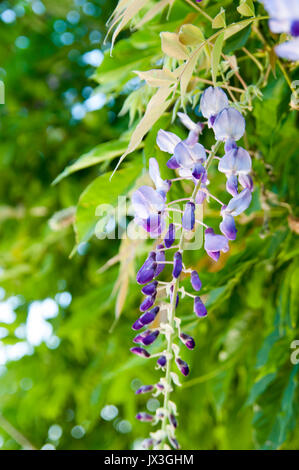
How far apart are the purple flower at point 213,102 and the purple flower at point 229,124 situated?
0.02 m

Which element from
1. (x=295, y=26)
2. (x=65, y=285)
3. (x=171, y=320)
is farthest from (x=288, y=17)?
(x=65, y=285)

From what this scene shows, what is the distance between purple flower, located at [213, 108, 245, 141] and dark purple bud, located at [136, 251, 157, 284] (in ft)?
0.33

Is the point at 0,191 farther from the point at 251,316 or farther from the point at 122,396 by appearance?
the point at 251,316

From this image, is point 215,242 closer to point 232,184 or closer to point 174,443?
point 232,184

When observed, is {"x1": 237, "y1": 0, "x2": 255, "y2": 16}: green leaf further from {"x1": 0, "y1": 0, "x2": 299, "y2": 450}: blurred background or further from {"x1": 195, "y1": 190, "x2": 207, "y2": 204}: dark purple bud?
{"x1": 0, "y1": 0, "x2": 299, "y2": 450}: blurred background

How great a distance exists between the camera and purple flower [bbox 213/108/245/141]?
0.37 meters

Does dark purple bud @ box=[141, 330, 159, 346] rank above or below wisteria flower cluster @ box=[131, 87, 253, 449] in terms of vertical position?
below

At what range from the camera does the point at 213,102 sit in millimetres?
391

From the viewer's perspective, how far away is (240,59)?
0.61 metres

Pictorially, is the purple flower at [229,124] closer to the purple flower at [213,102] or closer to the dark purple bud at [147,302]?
the purple flower at [213,102]

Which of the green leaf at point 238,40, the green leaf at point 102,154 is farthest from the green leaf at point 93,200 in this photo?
the green leaf at point 238,40

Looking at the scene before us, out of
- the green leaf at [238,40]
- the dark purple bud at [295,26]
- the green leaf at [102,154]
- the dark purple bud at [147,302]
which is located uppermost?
the green leaf at [238,40]

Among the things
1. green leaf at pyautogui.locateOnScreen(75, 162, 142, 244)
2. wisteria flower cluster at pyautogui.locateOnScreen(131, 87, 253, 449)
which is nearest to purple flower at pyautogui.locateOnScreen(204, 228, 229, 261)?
wisteria flower cluster at pyautogui.locateOnScreen(131, 87, 253, 449)

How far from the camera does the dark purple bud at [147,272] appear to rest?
379 mm
